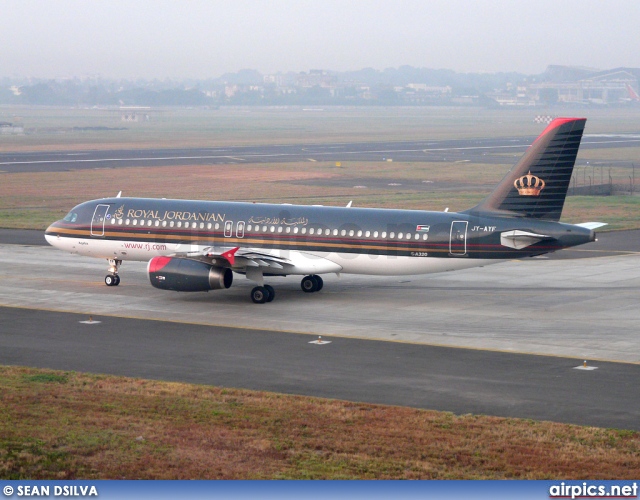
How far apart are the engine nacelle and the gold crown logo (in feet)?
41.4

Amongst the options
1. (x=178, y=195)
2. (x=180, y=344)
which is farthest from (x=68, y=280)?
(x=178, y=195)

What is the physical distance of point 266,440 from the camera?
2136 cm

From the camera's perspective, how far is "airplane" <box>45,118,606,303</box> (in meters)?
38.1

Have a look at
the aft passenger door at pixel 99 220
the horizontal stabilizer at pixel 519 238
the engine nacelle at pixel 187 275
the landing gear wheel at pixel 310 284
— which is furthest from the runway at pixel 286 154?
the horizontal stabilizer at pixel 519 238

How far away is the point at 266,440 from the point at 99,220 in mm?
26103

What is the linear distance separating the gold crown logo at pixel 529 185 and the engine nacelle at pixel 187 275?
41.4 feet

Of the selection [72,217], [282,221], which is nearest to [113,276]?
[72,217]

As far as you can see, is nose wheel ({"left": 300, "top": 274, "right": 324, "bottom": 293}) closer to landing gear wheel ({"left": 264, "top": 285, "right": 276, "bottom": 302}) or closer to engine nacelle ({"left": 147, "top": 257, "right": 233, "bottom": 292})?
landing gear wheel ({"left": 264, "top": 285, "right": 276, "bottom": 302})

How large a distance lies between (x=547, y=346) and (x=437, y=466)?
13.8 m

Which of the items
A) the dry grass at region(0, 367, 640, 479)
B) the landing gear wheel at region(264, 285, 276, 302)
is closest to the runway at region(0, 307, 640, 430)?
the dry grass at region(0, 367, 640, 479)

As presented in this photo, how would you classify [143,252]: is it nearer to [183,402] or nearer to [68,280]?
[68,280]

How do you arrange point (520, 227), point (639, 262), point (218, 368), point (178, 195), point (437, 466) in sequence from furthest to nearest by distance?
point (178, 195) → point (639, 262) → point (520, 227) → point (218, 368) → point (437, 466)

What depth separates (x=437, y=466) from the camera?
19594 mm

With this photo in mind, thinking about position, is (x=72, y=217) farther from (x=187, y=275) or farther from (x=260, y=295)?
(x=260, y=295)
